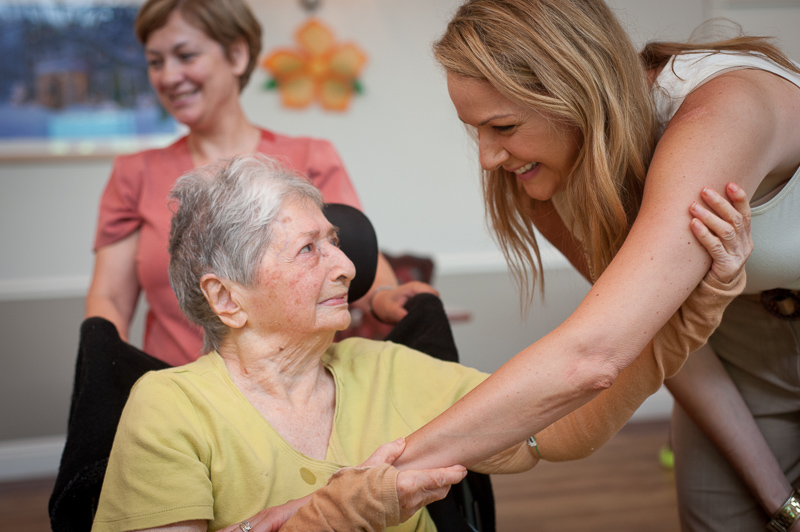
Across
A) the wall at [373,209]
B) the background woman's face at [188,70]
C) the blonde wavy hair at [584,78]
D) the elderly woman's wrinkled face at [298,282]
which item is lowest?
the wall at [373,209]

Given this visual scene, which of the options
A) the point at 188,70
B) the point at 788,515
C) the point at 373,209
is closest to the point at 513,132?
the point at 788,515

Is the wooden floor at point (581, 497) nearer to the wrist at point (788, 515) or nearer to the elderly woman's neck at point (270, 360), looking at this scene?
the wrist at point (788, 515)

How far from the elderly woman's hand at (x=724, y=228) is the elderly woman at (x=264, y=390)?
0.10 metres

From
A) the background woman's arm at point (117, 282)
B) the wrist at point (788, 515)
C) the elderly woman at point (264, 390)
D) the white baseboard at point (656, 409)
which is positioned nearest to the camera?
the elderly woman at point (264, 390)

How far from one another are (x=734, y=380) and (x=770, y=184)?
533 mm

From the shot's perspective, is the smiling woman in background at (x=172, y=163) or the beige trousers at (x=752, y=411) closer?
the beige trousers at (x=752, y=411)

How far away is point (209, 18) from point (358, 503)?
1.46m

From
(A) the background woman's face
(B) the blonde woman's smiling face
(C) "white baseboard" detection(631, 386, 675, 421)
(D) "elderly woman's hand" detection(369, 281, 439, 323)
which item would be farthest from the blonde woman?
(C) "white baseboard" detection(631, 386, 675, 421)

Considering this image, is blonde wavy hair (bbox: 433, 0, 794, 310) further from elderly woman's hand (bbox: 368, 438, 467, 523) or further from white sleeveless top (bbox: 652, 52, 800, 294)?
elderly woman's hand (bbox: 368, 438, 467, 523)

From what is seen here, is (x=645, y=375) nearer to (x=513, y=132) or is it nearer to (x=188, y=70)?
(x=513, y=132)

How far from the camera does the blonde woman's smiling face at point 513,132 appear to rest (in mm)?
1197

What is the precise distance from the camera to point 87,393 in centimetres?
136

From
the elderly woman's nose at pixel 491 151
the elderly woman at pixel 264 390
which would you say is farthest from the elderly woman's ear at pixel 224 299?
the elderly woman's nose at pixel 491 151

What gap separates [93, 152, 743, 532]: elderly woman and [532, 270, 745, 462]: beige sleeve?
0.6 inches
